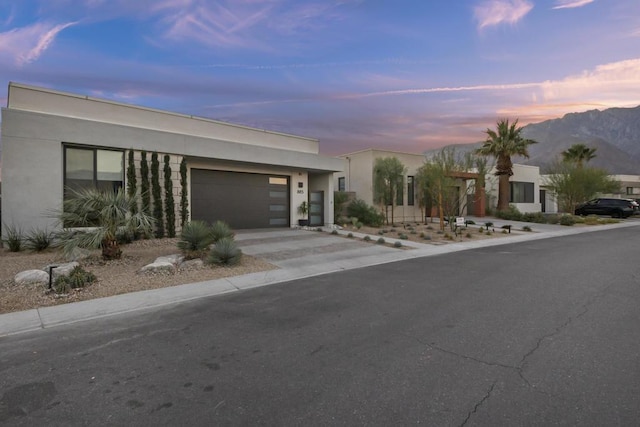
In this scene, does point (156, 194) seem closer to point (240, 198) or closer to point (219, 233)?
point (219, 233)

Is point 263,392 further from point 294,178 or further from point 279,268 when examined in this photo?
point 294,178

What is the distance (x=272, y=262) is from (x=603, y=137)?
22652 centimetres

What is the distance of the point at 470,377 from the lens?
354 centimetres

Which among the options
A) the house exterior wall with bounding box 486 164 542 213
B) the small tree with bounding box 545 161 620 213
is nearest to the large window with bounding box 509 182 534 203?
the house exterior wall with bounding box 486 164 542 213

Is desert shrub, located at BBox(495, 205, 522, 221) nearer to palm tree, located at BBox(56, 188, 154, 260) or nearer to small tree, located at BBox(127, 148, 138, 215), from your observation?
small tree, located at BBox(127, 148, 138, 215)

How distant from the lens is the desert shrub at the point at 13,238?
10829 millimetres

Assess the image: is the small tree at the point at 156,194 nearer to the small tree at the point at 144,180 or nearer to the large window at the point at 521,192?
the small tree at the point at 144,180

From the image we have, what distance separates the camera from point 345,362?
3.94 m

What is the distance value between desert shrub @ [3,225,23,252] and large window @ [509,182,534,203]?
37.5m

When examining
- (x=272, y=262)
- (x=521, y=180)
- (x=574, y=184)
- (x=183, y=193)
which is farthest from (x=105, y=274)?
(x=521, y=180)

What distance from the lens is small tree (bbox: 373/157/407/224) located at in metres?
23.3

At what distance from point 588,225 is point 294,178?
2157 cm

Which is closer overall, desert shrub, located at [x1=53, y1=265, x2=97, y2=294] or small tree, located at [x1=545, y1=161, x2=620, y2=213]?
desert shrub, located at [x1=53, y1=265, x2=97, y2=294]

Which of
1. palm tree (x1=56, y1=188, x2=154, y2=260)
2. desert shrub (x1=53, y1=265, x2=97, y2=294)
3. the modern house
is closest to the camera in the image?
desert shrub (x1=53, y1=265, x2=97, y2=294)
